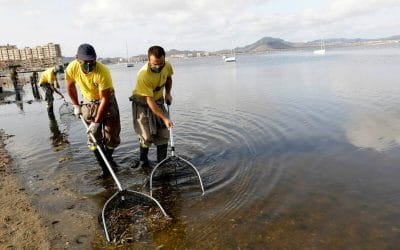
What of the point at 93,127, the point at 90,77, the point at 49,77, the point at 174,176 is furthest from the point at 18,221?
the point at 49,77

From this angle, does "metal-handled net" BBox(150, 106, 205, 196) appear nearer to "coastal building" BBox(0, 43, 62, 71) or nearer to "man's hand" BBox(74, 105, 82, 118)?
"man's hand" BBox(74, 105, 82, 118)

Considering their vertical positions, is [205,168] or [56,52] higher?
[56,52]


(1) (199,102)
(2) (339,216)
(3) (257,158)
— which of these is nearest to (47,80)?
(1) (199,102)

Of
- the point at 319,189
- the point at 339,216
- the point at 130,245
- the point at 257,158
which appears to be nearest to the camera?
the point at 130,245

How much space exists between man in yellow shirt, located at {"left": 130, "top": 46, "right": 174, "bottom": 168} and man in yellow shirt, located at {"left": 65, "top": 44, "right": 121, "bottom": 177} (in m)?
0.56

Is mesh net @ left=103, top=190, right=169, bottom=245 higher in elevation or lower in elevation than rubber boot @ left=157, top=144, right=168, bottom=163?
lower

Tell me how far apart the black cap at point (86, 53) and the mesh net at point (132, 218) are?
8.69ft

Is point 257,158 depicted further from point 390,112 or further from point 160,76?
point 390,112

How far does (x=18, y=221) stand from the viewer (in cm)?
595

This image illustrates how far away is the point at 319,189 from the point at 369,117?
666 cm

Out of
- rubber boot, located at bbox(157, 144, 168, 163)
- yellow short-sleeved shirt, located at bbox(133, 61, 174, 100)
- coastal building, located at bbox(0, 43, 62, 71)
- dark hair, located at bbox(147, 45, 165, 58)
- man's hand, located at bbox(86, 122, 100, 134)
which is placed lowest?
rubber boot, located at bbox(157, 144, 168, 163)

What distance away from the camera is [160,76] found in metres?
7.16

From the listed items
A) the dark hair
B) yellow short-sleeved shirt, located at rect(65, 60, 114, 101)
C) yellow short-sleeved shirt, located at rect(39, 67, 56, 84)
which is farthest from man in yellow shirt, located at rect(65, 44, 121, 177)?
yellow short-sleeved shirt, located at rect(39, 67, 56, 84)

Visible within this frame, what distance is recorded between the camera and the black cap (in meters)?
6.60
